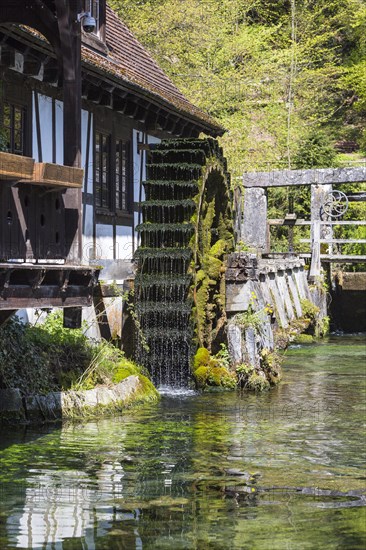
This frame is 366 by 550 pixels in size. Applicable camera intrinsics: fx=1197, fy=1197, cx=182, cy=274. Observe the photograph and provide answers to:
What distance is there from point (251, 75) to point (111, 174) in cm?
1428

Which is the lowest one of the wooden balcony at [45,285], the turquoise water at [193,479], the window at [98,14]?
the turquoise water at [193,479]

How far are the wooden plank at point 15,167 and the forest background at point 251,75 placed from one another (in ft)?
64.6

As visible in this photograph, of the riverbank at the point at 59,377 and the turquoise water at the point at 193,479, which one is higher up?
the riverbank at the point at 59,377

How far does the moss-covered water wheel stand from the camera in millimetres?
15773

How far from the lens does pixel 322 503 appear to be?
8.05 metres

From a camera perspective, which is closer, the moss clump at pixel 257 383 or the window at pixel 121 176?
the moss clump at pixel 257 383

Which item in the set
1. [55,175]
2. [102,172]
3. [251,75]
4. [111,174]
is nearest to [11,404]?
[55,175]

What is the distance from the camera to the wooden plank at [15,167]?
30.3 ft

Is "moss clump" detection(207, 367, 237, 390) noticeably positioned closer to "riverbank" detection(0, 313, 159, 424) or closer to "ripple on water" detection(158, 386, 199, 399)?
"ripple on water" detection(158, 386, 199, 399)

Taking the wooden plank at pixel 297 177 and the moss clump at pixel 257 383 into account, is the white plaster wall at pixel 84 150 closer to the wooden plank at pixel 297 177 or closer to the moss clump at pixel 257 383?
the moss clump at pixel 257 383

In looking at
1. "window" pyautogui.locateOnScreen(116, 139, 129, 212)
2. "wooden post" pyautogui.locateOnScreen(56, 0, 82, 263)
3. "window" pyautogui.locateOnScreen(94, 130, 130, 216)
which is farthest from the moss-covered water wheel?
"wooden post" pyautogui.locateOnScreen(56, 0, 82, 263)

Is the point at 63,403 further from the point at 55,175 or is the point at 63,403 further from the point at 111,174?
the point at 111,174

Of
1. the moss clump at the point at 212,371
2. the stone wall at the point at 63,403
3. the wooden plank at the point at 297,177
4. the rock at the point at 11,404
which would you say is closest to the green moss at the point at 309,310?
the wooden plank at the point at 297,177

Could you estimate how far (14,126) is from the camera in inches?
594
